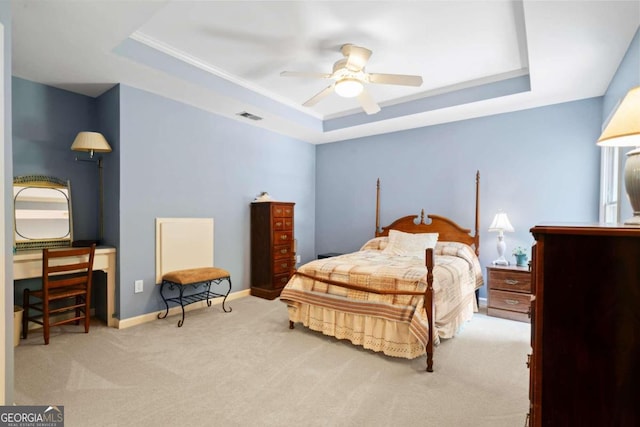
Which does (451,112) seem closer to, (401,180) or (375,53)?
(401,180)

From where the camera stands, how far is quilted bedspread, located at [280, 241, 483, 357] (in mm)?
2529

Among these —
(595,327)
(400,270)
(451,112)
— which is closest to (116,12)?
(400,270)

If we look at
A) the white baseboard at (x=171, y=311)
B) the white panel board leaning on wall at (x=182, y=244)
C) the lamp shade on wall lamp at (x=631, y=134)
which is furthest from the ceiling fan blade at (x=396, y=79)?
the white baseboard at (x=171, y=311)

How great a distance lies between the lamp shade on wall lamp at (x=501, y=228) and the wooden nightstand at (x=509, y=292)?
0.49 ft

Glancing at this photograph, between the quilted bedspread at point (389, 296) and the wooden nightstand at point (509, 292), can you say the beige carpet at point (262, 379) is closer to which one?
the quilted bedspread at point (389, 296)

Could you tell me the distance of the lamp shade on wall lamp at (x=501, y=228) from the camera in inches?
148

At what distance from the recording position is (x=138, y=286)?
3.40 meters

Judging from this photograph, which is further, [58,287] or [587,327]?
[58,287]

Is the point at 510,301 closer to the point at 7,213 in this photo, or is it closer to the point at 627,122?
the point at 627,122

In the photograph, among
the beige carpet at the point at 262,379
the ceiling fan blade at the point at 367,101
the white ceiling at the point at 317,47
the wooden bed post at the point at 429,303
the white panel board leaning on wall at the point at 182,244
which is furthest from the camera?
the white panel board leaning on wall at the point at 182,244

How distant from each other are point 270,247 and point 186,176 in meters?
1.46

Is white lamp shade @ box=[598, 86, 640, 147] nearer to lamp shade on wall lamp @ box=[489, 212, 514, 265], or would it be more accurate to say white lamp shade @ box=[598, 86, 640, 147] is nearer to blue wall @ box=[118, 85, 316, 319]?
lamp shade on wall lamp @ box=[489, 212, 514, 265]

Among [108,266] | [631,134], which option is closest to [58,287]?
[108,266]

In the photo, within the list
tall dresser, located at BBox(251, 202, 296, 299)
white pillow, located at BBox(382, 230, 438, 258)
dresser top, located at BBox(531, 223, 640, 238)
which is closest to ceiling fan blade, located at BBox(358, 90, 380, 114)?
white pillow, located at BBox(382, 230, 438, 258)
